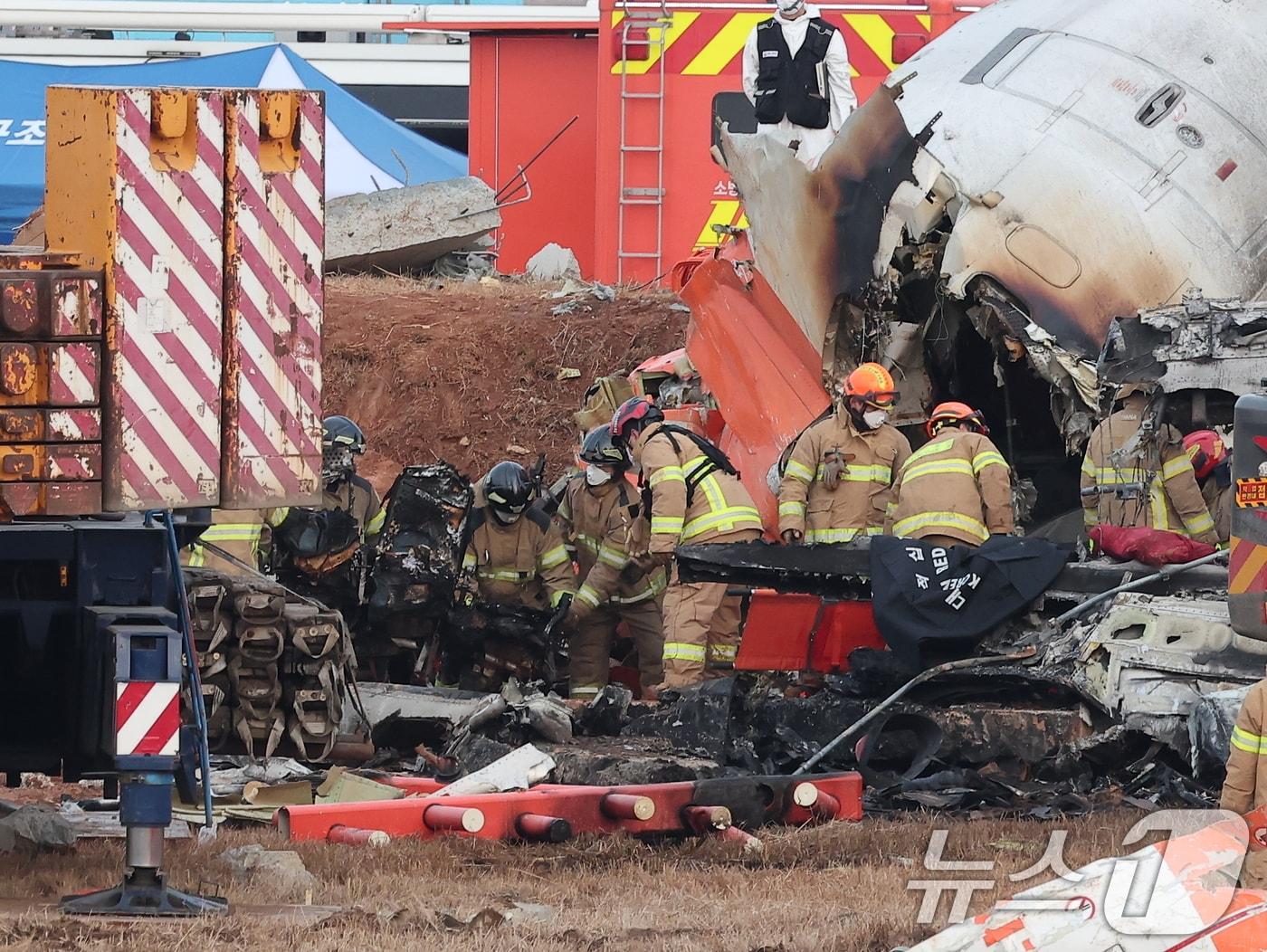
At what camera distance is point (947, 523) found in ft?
32.7

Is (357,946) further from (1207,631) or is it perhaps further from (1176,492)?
(1176,492)

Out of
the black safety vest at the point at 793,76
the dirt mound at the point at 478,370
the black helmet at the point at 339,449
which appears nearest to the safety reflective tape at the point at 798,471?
the black helmet at the point at 339,449

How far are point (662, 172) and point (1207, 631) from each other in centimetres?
925

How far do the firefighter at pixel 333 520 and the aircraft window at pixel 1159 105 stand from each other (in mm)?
4418

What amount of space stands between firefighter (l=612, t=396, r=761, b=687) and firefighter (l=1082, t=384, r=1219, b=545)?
165 cm

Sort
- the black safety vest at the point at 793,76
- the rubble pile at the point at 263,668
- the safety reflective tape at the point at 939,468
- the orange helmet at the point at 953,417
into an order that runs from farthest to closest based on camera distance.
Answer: the black safety vest at the point at 793,76
the orange helmet at the point at 953,417
the safety reflective tape at the point at 939,468
the rubble pile at the point at 263,668

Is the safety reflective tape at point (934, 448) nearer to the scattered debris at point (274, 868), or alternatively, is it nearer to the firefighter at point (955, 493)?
the firefighter at point (955, 493)

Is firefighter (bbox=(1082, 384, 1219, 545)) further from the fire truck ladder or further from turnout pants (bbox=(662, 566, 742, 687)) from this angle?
the fire truck ladder

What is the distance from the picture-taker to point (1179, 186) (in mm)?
10953

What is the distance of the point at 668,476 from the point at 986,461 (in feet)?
5.25

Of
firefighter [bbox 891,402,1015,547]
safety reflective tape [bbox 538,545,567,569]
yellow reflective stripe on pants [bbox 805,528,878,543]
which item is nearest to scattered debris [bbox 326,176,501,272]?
safety reflective tape [bbox 538,545,567,569]

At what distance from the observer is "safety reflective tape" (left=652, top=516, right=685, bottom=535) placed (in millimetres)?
10797

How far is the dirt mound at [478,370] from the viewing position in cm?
1587

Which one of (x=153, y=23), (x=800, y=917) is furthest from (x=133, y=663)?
(x=153, y=23)
